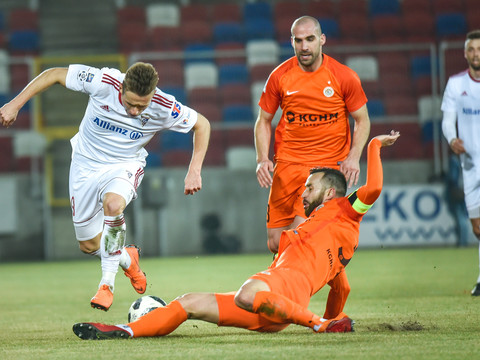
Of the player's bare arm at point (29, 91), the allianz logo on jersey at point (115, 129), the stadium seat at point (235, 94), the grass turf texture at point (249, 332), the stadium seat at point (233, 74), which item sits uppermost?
the stadium seat at point (233, 74)

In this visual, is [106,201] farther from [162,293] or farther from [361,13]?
[361,13]

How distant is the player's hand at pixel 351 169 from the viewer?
19.9 ft

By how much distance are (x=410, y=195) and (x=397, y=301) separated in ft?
23.0

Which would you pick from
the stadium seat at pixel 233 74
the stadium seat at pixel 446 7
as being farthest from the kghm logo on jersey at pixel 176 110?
the stadium seat at pixel 446 7

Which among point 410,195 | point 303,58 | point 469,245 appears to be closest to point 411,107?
point 410,195

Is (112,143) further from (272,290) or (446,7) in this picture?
(446,7)

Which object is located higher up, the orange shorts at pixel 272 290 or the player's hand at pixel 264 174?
the player's hand at pixel 264 174

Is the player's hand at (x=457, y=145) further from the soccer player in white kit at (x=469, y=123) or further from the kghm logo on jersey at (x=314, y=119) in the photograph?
the kghm logo on jersey at (x=314, y=119)

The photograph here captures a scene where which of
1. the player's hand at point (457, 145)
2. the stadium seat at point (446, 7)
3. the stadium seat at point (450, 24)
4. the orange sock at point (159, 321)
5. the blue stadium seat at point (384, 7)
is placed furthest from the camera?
the blue stadium seat at point (384, 7)

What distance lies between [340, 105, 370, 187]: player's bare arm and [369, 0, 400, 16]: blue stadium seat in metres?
11.1

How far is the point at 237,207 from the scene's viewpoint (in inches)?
559

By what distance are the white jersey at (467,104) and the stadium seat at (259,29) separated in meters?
8.90

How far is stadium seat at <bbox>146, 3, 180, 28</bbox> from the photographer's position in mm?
17109

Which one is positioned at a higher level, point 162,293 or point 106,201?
point 106,201
